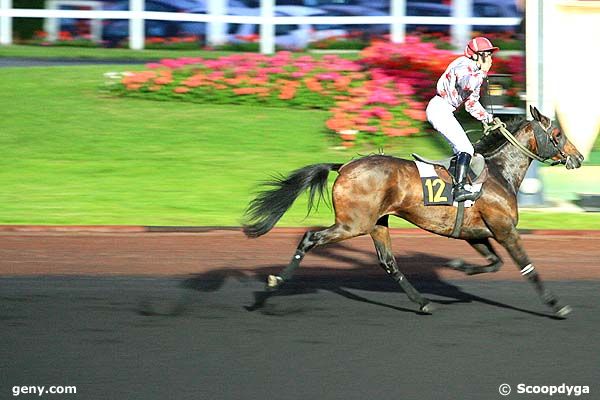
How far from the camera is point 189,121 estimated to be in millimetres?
16797

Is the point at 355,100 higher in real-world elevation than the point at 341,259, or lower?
higher

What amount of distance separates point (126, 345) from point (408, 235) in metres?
4.70

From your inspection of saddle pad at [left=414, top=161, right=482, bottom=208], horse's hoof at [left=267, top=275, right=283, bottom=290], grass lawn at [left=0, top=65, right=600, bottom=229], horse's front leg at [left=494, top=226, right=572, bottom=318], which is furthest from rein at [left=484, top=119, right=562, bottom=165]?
grass lawn at [left=0, top=65, right=600, bottom=229]

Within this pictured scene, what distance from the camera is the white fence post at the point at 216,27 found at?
2225 centimetres

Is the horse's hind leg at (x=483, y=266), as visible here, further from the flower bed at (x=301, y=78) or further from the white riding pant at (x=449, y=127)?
the flower bed at (x=301, y=78)

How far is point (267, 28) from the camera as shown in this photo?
20.8m

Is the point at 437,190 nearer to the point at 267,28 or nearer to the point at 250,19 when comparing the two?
the point at 250,19

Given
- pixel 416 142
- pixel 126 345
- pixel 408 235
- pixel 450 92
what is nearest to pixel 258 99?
pixel 416 142

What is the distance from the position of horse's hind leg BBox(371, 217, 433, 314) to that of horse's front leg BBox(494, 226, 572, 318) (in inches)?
29.3

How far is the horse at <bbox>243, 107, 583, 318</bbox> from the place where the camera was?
322 inches

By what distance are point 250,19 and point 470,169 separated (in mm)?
12672

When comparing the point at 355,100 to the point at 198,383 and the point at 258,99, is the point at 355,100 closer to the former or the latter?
the point at 258,99

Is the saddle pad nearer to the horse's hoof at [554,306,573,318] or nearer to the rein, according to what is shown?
the rein

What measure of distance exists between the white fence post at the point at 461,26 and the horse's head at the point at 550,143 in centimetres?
1337
